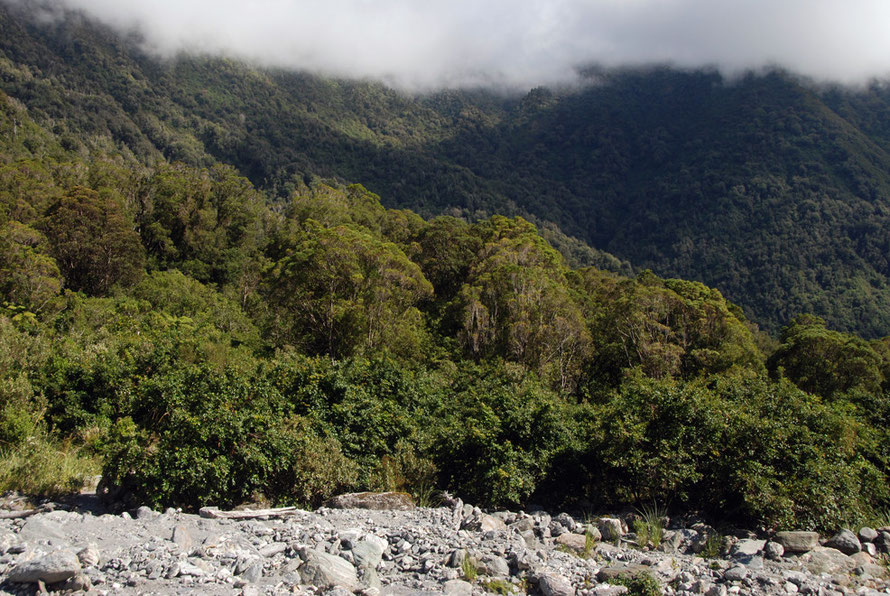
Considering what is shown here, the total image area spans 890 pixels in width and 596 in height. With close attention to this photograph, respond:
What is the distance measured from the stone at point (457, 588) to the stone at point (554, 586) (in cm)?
89

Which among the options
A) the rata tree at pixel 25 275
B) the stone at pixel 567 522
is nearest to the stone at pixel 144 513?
the stone at pixel 567 522

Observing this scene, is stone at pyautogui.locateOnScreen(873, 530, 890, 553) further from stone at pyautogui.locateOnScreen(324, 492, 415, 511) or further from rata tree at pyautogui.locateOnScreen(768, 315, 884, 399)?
rata tree at pyautogui.locateOnScreen(768, 315, 884, 399)

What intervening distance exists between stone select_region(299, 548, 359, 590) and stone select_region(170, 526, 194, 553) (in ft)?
4.62

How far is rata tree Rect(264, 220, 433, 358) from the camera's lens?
23641 millimetres

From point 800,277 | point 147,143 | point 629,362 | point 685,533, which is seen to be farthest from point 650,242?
point 685,533

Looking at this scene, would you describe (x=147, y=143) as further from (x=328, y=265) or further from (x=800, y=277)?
(x=800, y=277)

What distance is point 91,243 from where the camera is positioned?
32.9 m

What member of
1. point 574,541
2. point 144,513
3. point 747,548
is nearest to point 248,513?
point 144,513

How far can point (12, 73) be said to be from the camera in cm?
12731

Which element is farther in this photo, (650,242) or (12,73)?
(650,242)

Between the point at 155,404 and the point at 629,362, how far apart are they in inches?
812

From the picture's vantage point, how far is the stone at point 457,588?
21.2 ft

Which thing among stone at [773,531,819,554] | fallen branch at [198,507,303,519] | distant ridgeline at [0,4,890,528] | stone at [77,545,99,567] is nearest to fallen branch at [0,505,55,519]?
distant ridgeline at [0,4,890,528]

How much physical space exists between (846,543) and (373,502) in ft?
25.0
